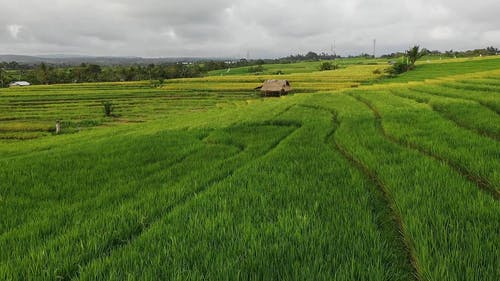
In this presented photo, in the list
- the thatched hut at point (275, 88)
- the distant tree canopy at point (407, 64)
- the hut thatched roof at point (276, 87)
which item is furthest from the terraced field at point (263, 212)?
the distant tree canopy at point (407, 64)

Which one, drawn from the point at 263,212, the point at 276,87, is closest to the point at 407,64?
the point at 276,87

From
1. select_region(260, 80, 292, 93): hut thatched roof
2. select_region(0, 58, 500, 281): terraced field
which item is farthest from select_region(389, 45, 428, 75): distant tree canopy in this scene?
select_region(0, 58, 500, 281): terraced field

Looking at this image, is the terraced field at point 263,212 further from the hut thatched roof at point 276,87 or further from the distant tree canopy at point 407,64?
the distant tree canopy at point 407,64

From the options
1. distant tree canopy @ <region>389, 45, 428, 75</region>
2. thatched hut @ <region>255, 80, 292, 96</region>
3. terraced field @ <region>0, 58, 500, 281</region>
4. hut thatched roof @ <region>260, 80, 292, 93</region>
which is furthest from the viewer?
distant tree canopy @ <region>389, 45, 428, 75</region>

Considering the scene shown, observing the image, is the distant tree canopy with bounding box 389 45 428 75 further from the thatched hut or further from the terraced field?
the terraced field

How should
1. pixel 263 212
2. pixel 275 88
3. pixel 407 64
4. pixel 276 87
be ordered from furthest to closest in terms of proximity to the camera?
pixel 407 64 < pixel 276 87 < pixel 275 88 < pixel 263 212

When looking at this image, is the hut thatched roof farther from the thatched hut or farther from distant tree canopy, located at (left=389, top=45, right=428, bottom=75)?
distant tree canopy, located at (left=389, top=45, right=428, bottom=75)

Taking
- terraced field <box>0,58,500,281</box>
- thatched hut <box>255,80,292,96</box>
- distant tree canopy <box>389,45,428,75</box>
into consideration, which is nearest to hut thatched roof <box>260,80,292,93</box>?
thatched hut <box>255,80,292,96</box>

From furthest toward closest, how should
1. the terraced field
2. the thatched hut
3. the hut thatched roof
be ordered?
the hut thatched roof, the thatched hut, the terraced field

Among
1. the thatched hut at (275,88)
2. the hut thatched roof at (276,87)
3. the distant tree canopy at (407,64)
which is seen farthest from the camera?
the distant tree canopy at (407,64)

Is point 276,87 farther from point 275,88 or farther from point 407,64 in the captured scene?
point 407,64

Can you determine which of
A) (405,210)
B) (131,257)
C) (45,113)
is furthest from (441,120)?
(45,113)

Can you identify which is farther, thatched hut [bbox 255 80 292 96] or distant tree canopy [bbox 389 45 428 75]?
distant tree canopy [bbox 389 45 428 75]

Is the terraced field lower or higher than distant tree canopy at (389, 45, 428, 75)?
lower
